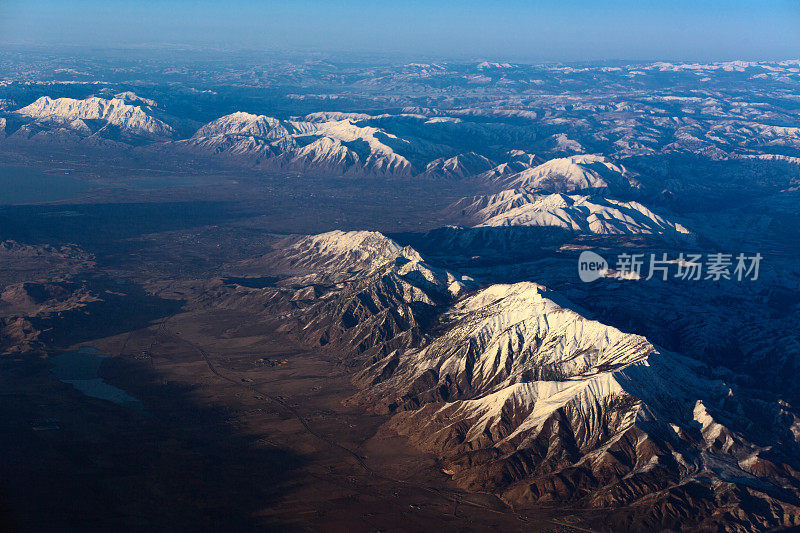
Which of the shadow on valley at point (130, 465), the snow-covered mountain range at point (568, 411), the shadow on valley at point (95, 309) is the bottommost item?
the shadow on valley at point (95, 309)

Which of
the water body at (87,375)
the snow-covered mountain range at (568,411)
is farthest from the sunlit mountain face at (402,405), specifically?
the water body at (87,375)

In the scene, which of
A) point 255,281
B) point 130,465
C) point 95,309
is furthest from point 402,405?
point 255,281

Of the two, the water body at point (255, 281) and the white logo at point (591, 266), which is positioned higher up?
the white logo at point (591, 266)

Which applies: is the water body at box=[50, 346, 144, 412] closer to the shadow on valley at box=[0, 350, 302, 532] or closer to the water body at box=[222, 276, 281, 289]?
the shadow on valley at box=[0, 350, 302, 532]

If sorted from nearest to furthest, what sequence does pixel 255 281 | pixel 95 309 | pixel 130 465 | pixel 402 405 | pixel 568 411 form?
pixel 130 465 < pixel 568 411 < pixel 402 405 < pixel 95 309 < pixel 255 281

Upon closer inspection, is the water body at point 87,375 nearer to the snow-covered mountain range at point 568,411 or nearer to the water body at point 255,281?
the snow-covered mountain range at point 568,411

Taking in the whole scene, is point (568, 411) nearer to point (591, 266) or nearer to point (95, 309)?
point (591, 266)
